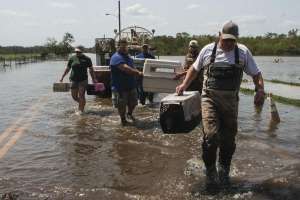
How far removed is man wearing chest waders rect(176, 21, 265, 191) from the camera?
19.9 ft

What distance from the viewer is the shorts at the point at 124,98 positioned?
35.8 feet

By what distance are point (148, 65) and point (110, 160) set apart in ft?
15.3

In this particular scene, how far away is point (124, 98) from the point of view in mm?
10945

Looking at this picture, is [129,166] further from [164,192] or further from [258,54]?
[258,54]

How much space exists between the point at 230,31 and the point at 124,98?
514 centimetres

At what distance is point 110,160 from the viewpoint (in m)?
7.71

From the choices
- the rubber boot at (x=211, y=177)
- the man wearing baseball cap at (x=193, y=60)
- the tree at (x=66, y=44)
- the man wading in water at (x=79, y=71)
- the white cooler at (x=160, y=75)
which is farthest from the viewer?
the tree at (x=66, y=44)

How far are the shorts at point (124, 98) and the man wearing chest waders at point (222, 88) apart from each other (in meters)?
4.62

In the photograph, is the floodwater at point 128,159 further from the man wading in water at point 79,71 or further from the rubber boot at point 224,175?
the man wading in water at point 79,71

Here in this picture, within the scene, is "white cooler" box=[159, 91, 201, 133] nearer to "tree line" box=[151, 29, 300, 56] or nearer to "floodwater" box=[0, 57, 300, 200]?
"floodwater" box=[0, 57, 300, 200]

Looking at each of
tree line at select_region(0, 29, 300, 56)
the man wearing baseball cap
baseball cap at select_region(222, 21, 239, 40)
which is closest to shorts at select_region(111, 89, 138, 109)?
the man wearing baseball cap

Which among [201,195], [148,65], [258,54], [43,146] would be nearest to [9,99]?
[148,65]

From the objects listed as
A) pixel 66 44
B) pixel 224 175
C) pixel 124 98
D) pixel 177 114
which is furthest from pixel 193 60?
pixel 66 44

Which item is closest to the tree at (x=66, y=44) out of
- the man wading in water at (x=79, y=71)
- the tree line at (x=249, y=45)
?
the tree line at (x=249, y=45)
